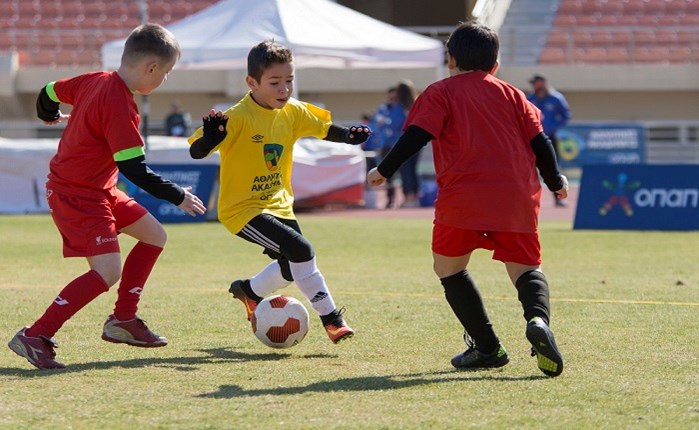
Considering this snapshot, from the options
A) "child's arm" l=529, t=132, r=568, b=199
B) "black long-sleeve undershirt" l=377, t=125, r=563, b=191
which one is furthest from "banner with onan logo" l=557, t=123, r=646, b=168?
"black long-sleeve undershirt" l=377, t=125, r=563, b=191

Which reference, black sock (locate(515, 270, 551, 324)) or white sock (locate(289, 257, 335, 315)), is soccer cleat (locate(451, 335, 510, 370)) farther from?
white sock (locate(289, 257, 335, 315))

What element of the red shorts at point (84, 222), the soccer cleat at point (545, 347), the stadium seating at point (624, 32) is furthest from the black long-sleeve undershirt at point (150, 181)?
the stadium seating at point (624, 32)

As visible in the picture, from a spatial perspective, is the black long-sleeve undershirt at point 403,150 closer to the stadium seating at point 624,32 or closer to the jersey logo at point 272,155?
the jersey logo at point 272,155

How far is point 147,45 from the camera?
5.94 m

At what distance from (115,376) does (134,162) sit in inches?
38.5

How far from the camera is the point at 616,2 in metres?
33.4

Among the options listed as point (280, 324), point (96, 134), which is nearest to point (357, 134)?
point (280, 324)

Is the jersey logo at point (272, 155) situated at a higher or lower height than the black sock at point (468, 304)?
higher

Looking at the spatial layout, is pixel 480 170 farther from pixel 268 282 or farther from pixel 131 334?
pixel 131 334

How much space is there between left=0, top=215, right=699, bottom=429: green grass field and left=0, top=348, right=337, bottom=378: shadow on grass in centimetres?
1

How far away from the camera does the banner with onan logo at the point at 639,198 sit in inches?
578

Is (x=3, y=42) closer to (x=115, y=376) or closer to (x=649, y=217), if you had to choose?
(x=649, y=217)

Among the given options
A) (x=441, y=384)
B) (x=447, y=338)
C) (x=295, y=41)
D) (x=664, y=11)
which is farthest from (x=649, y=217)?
(x=664, y=11)

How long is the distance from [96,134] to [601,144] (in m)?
22.2
